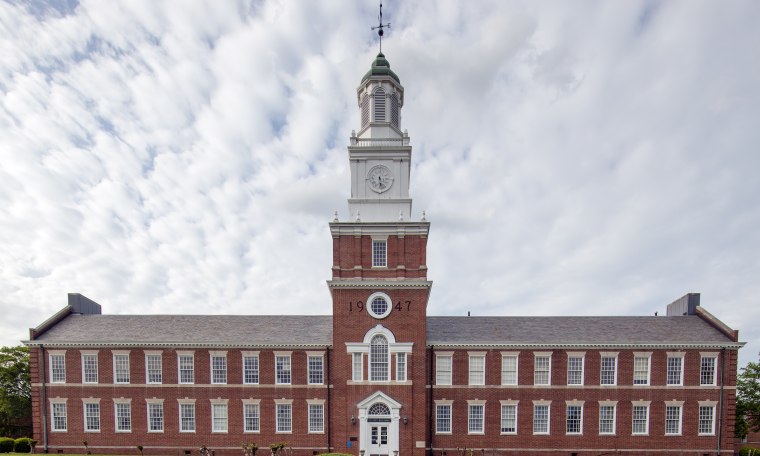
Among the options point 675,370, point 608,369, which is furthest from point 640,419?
point 675,370

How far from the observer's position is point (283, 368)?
102 feet

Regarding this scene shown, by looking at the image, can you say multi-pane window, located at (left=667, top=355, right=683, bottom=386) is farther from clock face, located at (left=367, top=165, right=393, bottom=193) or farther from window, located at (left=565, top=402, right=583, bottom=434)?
clock face, located at (left=367, top=165, right=393, bottom=193)

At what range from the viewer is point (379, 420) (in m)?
28.1

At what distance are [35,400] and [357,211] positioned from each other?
29.1 metres

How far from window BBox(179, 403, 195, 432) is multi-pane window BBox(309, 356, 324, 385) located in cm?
943

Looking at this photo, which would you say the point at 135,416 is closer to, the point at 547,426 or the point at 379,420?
the point at 379,420

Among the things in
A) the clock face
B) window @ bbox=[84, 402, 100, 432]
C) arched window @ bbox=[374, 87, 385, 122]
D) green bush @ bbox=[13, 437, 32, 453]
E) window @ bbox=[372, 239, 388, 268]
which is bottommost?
green bush @ bbox=[13, 437, 32, 453]

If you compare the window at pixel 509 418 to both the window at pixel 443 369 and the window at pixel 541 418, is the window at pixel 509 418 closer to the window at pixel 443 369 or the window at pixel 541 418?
the window at pixel 541 418

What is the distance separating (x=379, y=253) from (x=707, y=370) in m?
26.4

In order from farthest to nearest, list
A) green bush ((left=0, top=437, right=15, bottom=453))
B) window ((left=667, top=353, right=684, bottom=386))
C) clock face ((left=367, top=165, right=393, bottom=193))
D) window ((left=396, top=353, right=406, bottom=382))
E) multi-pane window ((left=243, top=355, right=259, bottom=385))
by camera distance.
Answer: multi-pane window ((left=243, top=355, right=259, bottom=385)), window ((left=667, top=353, right=684, bottom=386)), green bush ((left=0, top=437, right=15, bottom=453)), clock face ((left=367, top=165, right=393, bottom=193)), window ((left=396, top=353, right=406, bottom=382))

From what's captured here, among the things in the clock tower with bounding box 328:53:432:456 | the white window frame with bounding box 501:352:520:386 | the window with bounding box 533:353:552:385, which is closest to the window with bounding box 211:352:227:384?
the clock tower with bounding box 328:53:432:456

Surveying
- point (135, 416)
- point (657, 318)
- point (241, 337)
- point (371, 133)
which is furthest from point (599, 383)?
point (135, 416)

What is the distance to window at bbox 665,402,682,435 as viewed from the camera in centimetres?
3022

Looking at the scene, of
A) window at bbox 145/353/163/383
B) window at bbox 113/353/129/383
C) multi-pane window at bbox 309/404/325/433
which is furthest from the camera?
window at bbox 113/353/129/383
